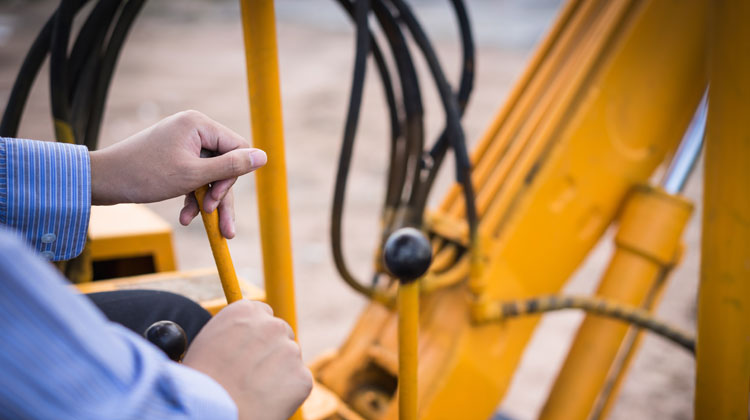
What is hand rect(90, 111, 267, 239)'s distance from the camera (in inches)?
25.9

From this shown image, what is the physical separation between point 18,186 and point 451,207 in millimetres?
845

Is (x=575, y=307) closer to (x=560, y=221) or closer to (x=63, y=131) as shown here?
(x=560, y=221)

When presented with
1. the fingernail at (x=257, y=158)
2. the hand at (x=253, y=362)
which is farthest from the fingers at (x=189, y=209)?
the hand at (x=253, y=362)

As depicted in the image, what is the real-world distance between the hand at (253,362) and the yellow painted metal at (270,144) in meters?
0.19

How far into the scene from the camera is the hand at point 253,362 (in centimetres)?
50

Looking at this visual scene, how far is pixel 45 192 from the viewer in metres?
0.71

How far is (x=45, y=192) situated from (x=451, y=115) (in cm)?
65

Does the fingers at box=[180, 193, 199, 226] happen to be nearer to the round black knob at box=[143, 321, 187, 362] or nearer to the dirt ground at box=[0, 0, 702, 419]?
the round black knob at box=[143, 321, 187, 362]

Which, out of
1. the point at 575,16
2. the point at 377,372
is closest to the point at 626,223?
the point at 575,16

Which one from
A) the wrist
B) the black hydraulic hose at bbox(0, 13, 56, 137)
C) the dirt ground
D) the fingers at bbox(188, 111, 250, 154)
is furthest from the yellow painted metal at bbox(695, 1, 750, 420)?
the dirt ground

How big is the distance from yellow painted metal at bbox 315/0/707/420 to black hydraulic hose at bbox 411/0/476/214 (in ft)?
0.30

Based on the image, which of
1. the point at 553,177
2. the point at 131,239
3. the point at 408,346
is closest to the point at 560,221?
the point at 553,177

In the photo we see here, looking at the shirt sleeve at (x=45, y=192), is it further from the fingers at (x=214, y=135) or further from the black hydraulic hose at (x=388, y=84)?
the black hydraulic hose at (x=388, y=84)

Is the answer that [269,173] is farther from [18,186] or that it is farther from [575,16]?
[575,16]
